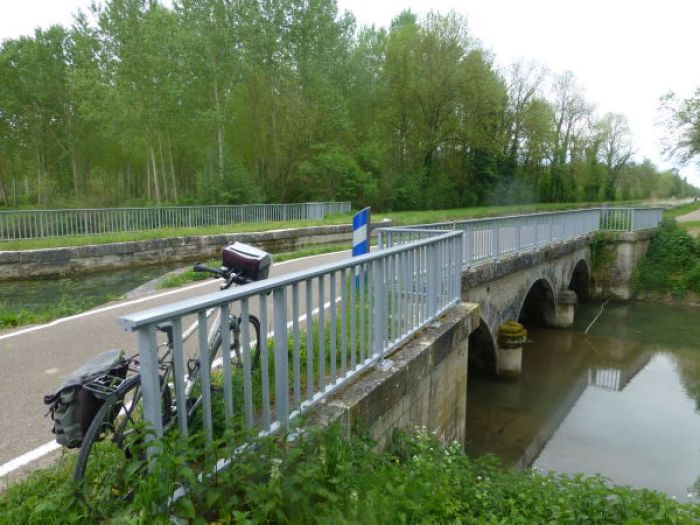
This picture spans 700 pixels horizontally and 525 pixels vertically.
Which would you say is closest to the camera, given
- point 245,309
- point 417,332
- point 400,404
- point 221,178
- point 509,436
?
point 245,309

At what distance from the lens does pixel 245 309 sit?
271cm

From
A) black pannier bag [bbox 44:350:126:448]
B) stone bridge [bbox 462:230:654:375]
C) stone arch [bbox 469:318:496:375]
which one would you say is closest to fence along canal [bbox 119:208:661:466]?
black pannier bag [bbox 44:350:126:448]

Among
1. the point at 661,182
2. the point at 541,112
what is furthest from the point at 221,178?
the point at 661,182

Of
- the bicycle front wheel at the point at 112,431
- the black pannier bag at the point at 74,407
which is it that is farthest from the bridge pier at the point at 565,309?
the black pannier bag at the point at 74,407

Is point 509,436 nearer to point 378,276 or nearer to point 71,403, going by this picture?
point 378,276

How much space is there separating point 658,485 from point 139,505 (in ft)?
27.0

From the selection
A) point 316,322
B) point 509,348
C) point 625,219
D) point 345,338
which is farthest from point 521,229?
point 625,219

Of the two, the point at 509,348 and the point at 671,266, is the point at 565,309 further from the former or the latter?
the point at 671,266

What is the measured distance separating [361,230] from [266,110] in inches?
1012

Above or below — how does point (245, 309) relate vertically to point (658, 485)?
above

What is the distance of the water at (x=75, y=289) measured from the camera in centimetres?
821

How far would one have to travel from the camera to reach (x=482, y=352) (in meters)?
12.1

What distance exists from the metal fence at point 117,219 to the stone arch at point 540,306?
38.6 ft

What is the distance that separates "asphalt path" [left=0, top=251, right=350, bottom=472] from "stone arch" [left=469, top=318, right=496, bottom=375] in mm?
Result: 6787
